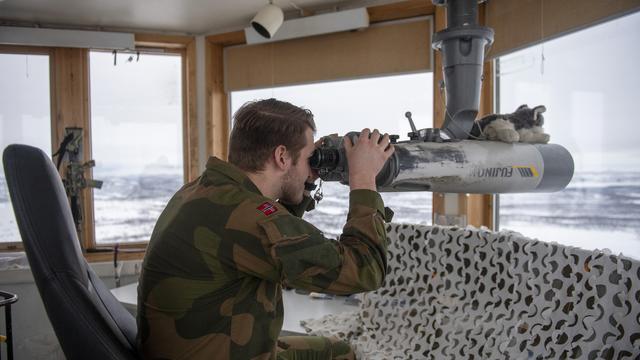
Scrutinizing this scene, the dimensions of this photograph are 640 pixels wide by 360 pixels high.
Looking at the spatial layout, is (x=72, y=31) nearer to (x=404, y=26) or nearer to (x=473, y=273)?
(x=404, y=26)

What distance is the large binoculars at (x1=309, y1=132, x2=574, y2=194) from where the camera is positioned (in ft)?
3.90

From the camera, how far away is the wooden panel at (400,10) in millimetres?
2575

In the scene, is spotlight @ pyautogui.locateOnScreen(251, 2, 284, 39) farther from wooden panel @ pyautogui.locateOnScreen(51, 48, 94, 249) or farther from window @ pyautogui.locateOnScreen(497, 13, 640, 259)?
wooden panel @ pyautogui.locateOnScreen(51, 48, 94, 249)

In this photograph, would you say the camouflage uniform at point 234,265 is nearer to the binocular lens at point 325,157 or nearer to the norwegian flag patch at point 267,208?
the norwegian flag patch at point 267,208

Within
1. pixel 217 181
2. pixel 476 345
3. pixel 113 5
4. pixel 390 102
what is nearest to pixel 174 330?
pixel 217 181

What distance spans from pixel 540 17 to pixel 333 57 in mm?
1178

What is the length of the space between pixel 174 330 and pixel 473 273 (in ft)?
3.80

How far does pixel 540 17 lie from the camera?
2109mm

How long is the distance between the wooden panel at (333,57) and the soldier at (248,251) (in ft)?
5.58

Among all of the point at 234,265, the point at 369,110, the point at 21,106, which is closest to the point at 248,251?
the point at 234,265

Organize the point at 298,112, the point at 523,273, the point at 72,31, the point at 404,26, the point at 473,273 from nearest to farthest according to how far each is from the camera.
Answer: the point at 298,112, the point at 523,273, the point at 473,273, the point at 404,26, the point at 72,31

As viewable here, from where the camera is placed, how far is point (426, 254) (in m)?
1.99

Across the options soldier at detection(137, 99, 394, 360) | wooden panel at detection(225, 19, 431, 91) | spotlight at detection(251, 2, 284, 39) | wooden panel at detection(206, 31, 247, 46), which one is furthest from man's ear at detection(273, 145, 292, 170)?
wooden panel at detection(206, 31, 247, 46)

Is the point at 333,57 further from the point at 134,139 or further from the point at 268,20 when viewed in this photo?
the point at 134,139
